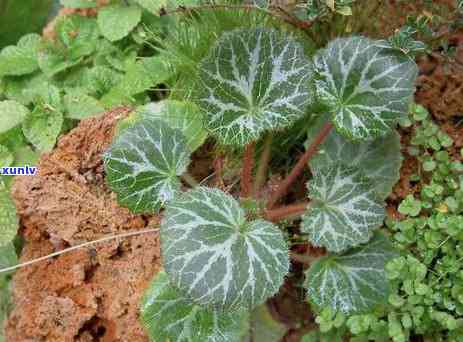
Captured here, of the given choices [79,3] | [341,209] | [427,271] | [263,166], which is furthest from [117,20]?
[427,271]

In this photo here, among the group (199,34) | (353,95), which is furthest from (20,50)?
(353,95)

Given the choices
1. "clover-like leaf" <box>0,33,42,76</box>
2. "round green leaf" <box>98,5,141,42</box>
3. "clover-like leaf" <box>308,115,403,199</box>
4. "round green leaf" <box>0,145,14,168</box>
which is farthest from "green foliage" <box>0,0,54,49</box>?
"clover-like leaf" <box>308,115,403,199</box>

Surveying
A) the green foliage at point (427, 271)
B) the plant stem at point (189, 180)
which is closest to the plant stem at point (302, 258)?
the green foliage at point (427, 271)

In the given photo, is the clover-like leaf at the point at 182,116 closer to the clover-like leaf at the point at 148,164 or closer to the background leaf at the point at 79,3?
the clover-like leaf at the point at 148,164

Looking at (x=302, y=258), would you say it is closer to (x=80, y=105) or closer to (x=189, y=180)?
(x=189, y=180)

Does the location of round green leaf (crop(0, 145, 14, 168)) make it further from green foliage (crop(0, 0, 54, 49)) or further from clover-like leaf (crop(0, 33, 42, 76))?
green foliage (crop(0, 0, 54, 49))

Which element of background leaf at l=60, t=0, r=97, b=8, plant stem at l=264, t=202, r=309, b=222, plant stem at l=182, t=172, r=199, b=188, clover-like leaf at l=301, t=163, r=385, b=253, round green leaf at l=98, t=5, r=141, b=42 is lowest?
plant stem at l=264, t=202, r=309, b=222

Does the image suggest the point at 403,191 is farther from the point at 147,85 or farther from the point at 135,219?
the point at 147,85
